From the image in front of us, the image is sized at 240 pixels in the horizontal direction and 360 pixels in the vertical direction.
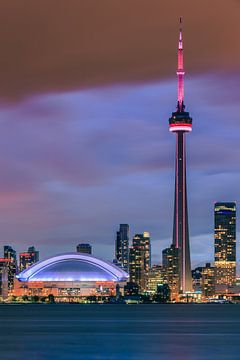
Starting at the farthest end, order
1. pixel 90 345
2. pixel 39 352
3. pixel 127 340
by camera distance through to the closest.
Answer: pixel 127 340 → pixel 90 345 → pixel 39 352

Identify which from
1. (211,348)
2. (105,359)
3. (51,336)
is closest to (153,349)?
(211,348)

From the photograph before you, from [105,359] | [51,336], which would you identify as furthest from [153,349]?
[51,336]

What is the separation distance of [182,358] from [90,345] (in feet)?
68.9

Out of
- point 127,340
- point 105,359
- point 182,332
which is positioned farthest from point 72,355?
point 182,332

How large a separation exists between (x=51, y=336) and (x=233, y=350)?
33492mm

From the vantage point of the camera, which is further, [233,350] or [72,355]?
[233,350]

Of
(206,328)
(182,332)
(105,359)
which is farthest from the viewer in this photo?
(206,328)

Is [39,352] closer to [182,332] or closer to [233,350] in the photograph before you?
[233,350]

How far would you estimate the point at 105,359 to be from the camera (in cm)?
9469

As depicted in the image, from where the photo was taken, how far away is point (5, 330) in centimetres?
15175

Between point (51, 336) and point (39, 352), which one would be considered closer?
point (39, 352)

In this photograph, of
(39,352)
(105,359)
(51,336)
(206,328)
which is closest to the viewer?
(105,359)

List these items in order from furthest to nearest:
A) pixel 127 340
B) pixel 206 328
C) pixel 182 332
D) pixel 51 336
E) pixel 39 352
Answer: pixel 206 328, pixel 182 332, pixel 51 336, pixel 127 340, pixel 39 352

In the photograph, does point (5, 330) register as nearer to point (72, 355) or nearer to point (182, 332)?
point (182, 332)
